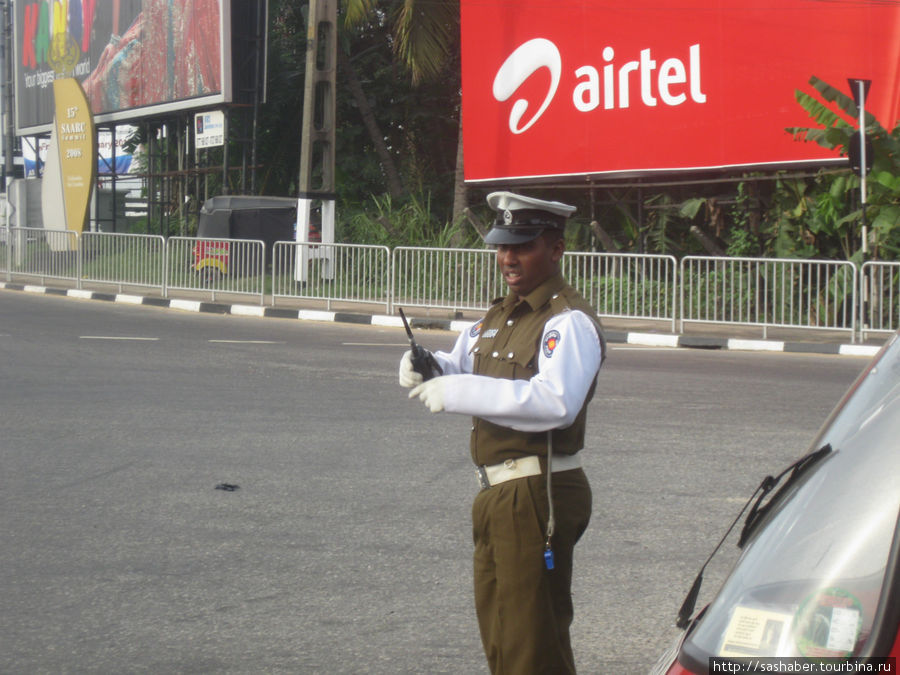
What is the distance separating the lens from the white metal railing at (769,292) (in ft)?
48.1

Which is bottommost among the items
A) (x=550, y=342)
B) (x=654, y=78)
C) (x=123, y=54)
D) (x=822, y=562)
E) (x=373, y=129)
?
(x=822, y=562)

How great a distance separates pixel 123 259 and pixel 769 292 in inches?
430

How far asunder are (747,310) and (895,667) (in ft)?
46.5

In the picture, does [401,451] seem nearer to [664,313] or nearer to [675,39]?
[664,313]

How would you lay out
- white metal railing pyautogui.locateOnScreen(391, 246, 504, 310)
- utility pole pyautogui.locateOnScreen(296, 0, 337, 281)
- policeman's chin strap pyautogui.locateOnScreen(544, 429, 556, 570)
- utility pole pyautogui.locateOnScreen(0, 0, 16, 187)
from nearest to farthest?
policeman's chin strap pyautogui.locateOnScreen(544, 429, 556, 570) → white metal railing pyautogui.locateOnScreen(391, 246, 504, 310) → utility pole pyautogui.locateOnScreen(296, 0, 337, 281) → utility pole pyautogui.locateOnScreen(0, 0, 16, 187)

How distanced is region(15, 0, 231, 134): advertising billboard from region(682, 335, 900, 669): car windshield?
24530mm

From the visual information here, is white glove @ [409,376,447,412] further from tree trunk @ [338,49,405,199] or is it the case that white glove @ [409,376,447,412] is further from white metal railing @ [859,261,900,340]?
tree trunk @ [338,49,405,199]

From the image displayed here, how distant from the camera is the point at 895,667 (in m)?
1.53

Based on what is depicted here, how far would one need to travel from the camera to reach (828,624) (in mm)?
1652

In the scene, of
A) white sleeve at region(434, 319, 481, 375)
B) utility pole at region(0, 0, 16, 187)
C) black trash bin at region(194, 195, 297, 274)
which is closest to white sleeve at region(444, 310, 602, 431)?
white sleeve at region(434, 319, 481, 375)

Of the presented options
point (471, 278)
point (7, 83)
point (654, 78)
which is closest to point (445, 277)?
point (471, 278)

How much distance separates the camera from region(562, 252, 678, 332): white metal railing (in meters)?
15.7

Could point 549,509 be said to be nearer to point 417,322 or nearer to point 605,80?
point 417,322

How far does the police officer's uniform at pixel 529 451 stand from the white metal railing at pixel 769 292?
39.1ft
